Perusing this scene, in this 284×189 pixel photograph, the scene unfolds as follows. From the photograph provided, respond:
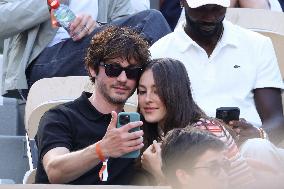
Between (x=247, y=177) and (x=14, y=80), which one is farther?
(x=14, y=80)

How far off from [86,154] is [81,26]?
6.29 feet

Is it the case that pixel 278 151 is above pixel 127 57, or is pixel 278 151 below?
below

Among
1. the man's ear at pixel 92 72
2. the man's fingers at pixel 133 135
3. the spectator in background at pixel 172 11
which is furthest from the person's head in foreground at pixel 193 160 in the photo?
the spectator in background at pixel 172 11

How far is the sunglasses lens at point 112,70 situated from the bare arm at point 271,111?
998 millimetres

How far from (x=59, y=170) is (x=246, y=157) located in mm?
869

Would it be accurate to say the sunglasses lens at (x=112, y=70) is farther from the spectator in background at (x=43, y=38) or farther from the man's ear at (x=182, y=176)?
the spectator in background at (x=43, y=38)

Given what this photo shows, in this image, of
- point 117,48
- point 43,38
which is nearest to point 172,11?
point 43,38

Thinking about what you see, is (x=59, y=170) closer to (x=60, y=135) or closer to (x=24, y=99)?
Answer: (x=60, y=135)

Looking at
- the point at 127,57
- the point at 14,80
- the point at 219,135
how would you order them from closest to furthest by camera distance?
the point at 219,135, the point at 127,57, the point at 14,80

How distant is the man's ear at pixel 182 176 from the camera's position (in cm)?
419

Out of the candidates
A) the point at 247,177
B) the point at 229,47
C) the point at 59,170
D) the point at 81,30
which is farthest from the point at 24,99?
the point at 247,177

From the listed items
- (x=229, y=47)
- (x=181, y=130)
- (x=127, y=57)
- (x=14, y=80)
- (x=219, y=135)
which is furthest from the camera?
(x=14, y=80)

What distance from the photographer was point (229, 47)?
6070 mm

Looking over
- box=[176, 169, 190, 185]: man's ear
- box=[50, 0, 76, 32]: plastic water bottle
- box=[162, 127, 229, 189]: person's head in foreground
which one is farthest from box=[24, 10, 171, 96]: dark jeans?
box=[176, 169, 190, 185]: man's ear
